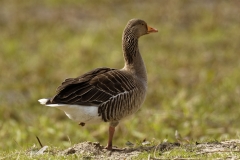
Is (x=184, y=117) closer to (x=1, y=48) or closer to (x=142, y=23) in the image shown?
(x=142, y=23)

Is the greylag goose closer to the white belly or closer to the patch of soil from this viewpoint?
the white belly

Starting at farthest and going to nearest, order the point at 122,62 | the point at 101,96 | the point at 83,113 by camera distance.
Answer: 1. the point at 122,62
2. the point at 101,96
3. the point at 83,113

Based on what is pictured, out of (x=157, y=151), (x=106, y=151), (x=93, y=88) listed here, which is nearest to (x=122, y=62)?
(x=93, y=88)

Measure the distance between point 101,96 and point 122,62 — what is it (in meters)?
8.03

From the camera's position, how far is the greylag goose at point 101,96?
23.1 feet

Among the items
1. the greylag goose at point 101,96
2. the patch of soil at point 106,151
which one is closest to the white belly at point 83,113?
the greylag goose at point 101,96

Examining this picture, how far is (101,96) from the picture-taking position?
7273mm

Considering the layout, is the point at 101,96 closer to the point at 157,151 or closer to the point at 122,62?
the point at 157,151

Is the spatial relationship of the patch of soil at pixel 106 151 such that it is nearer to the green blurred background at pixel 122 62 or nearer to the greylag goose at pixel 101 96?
the greylag goose at pixel 101 96

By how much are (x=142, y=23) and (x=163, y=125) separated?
2.84 metres

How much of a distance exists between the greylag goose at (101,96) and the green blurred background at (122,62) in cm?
133

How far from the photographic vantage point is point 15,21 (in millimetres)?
18672

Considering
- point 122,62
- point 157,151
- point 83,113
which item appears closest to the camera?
point 157,151

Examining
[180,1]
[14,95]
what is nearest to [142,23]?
[14,95]
